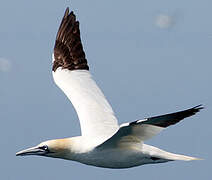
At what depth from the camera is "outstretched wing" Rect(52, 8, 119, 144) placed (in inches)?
618

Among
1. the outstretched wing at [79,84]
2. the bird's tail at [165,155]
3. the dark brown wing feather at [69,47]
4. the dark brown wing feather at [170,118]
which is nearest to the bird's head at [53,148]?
the outstretched wing at [79,84]

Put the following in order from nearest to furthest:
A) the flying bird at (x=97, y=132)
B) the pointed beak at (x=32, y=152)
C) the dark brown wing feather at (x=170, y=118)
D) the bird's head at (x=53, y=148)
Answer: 1. the dark brown wing feather at (x=170, y=118)
2. the flying bird at (x=97, y=132)
3. the bird's head at (x=53, y=148)
4. the pointed beak at (x=32, y=152)

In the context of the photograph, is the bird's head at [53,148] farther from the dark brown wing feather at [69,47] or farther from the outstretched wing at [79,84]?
the dark brown wing feather at [69,47]

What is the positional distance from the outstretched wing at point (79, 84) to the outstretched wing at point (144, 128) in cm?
77

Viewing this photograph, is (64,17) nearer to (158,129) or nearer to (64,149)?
(64,149)

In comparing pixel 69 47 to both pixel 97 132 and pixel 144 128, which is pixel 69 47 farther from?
pixel 144 128

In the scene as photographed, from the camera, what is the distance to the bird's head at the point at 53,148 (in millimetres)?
14312

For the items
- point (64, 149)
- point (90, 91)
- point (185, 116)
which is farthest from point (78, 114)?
point (185, 116)

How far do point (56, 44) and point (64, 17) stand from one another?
919 mm

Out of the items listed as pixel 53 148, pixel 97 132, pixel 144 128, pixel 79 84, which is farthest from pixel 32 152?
pixel 79 84

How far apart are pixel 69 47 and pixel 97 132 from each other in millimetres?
4635

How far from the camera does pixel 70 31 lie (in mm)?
19328

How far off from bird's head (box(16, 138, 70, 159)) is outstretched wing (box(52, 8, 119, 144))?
759mm

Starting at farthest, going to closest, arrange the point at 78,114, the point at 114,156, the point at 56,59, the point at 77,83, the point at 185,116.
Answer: the point at 56,59, the point at 77,83, the point at 78,114, the point at 114,156, the point at 185,116
